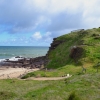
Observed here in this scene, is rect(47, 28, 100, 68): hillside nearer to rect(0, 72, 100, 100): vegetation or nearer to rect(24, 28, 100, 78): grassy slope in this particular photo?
rect(24, 28, 100, 78): grassy slope

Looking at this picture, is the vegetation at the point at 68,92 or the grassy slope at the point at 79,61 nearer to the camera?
the vegetation at the point at 68,92

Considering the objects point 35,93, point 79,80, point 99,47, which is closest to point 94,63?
point 99,47

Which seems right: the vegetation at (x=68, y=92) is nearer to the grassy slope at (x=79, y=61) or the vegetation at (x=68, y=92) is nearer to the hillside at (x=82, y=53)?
the grassy slope at (x=79, y=61)

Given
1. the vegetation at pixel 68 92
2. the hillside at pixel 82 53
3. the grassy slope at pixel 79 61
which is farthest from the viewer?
the hillside at pixel 82 53

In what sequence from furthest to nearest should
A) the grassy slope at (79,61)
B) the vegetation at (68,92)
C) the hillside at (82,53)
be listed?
the hillside at (82,53)
the grassy slope at (79,61)
the vegetation at (68,92)

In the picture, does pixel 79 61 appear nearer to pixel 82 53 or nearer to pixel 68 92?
pixel 82 53

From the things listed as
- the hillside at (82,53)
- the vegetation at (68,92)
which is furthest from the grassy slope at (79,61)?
the vegetation at (68,92)

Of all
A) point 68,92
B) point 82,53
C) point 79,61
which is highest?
point 82,53

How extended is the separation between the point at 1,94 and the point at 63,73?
2017 centimetres

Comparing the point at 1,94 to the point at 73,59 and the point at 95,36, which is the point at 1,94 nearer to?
the point at 73,59

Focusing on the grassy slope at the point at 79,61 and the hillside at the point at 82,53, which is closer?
the grassy slope at the point at 79,61

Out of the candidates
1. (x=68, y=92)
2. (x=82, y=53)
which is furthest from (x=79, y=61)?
(x=68, y=92)

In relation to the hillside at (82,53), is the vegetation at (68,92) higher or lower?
lower

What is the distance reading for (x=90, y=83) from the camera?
23.7 meters
